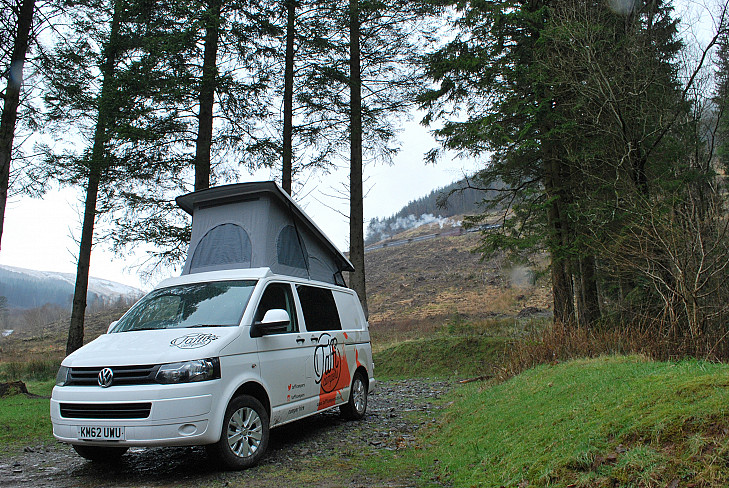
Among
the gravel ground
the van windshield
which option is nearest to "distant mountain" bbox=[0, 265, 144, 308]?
the gravel ground

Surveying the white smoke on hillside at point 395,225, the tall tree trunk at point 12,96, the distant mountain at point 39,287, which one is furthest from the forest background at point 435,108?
the distant mountain at point 39,287

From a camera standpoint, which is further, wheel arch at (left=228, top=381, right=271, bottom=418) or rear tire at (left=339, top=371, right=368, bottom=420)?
rear tire at (left=339, top=371, right=368, bottom=420)

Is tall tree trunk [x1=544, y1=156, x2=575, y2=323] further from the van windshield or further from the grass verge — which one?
the van windshield

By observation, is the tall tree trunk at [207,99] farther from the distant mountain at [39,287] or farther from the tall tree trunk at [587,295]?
the distant mountain at [39,287]

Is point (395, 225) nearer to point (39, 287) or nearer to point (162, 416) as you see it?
point (39, 287)

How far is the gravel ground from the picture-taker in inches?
204

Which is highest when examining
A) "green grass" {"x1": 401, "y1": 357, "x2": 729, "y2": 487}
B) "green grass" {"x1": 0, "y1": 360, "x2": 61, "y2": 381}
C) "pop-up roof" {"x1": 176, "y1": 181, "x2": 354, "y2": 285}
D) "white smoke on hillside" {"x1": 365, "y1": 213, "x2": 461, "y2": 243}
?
"white smoke on hillside" {"x1": 365, "y1": 213, "x2": 461, "y2": 243}

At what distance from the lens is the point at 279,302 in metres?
6.91

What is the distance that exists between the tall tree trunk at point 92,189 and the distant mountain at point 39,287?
5449 inches

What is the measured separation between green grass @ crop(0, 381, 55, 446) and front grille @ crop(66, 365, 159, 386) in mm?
3042

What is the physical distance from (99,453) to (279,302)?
8.85 ft

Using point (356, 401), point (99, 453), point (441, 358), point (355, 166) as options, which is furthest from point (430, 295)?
point (99, 453)

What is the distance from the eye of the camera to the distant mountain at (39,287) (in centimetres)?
15075

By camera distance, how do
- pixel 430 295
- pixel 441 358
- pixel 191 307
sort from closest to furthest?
1. pixel 191 307
2. pixel 441 358
3. pixel 430 295
